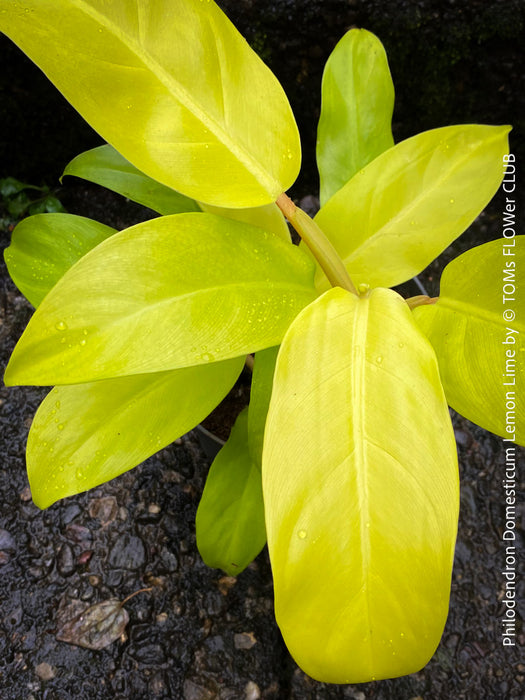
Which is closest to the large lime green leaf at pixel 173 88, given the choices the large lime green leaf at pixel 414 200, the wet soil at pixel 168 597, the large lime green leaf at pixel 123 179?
the large lime green leaf at pixel 414 200

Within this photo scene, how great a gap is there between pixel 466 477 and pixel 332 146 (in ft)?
2.43

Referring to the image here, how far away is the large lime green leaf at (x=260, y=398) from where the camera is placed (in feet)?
2.35

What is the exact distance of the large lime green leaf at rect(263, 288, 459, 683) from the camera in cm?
48

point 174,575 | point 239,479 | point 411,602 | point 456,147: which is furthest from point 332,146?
point 174,575

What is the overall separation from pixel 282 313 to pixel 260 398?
0.48ft

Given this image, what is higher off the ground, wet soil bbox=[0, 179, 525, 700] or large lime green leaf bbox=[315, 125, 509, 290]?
large lime green leaf bbox=[315, 125, 509, 290]

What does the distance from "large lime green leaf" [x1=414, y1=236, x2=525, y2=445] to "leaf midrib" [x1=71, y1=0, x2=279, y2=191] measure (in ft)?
0.86

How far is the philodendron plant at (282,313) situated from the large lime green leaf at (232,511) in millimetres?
157

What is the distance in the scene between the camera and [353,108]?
820 millimetres

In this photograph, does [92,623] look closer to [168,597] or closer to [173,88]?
[168,597]

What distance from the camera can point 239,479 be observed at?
0.88 m

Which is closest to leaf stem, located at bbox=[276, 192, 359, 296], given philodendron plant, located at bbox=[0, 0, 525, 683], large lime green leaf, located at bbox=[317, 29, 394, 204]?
philodendron plant, located at bbox=[0, 0, 525, 683]

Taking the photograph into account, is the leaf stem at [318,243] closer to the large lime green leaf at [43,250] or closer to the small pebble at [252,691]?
the large lime green leaf at [43,250]

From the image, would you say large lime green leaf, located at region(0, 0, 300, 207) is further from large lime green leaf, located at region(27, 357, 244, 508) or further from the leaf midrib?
large lime green leaf, located at region(27, 357, 244, 508)
